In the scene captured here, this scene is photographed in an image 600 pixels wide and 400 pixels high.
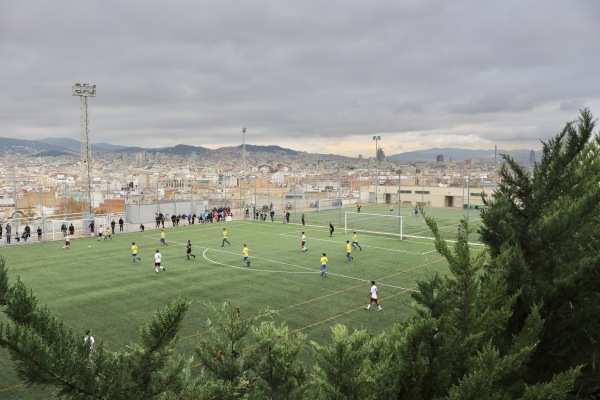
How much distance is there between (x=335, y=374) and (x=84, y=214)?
→ 137ft

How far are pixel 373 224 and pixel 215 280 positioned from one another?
28068 mm

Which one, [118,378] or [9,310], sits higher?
[9,310]

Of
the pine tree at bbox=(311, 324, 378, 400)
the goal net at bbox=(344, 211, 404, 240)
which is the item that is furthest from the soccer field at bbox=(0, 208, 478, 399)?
the pine tree at bbox=(311, 324, 378, 400)

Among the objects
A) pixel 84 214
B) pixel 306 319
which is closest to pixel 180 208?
pixel 84 214

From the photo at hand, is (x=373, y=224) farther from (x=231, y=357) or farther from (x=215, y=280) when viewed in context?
(x=231, y=357)

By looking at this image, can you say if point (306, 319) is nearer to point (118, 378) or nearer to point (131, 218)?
point (118, 378)

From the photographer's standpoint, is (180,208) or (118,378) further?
(180,208)

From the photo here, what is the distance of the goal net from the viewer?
4281 cm

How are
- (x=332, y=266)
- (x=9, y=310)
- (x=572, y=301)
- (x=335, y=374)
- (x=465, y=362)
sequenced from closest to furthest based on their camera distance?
(x=9, y=310)
(x=335, y=374)
(x=465, y=362)
(x=572, y=301)
(x=332, y=266)

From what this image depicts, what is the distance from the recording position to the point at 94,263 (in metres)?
28.8

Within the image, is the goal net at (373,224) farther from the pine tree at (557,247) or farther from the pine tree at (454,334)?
the pine tree at (454,334)

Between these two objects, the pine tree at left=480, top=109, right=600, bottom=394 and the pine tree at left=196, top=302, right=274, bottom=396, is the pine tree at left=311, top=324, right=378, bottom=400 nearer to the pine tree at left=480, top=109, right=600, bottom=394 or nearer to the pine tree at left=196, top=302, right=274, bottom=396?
the pine tree at left=196, top=302, right=274, bottom=396

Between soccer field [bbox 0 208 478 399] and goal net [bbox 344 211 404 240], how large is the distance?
3193 millimetres

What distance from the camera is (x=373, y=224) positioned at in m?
49.2
